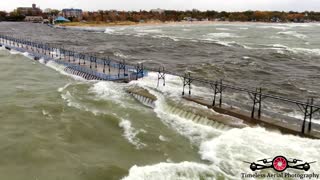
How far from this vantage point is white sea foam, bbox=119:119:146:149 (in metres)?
21.5

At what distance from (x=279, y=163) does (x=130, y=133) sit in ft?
30.3

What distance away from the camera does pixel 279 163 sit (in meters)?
18.2

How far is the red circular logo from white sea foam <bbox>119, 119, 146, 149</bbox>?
726 cm

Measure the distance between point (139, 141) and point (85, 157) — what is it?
3503mm

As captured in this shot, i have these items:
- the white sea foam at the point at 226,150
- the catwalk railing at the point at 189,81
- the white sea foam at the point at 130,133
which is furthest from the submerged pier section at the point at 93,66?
the white sea foam at the point at 226,150

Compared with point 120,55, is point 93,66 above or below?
above

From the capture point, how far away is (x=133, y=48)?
75.8 m

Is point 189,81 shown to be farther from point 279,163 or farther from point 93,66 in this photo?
point 93,66

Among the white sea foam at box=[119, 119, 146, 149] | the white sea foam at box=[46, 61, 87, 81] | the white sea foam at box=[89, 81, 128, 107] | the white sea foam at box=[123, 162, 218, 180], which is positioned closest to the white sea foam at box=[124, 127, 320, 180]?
the white sea foam at box=[123, 162, 218, 180]

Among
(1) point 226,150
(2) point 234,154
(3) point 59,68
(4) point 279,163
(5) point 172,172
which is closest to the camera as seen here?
(5) point 172,172

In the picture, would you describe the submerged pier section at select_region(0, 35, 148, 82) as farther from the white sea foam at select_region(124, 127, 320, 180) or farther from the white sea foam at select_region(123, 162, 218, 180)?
the white sea foam at select_region(123, 162, 218, 180)

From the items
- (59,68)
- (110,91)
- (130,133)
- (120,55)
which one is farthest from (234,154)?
(120,55)

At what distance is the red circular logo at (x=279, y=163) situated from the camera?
17.4m

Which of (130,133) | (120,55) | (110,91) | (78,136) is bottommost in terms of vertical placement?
(78,136)
